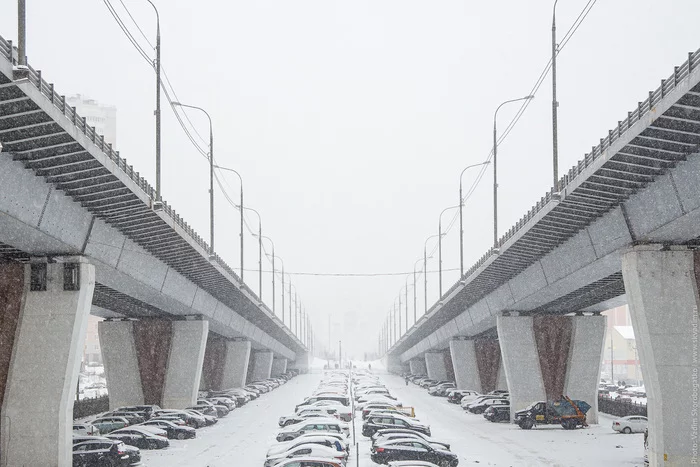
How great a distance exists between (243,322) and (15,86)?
6203 cm

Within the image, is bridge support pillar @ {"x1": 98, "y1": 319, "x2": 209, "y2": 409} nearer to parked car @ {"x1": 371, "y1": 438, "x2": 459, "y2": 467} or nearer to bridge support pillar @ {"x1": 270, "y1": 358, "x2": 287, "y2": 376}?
parked car @ {"x1": 371, "y1": 438, "x2": 459, "y2": 467}

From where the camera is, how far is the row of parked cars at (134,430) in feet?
103

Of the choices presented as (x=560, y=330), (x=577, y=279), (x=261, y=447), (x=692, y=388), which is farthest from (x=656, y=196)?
(x=560, y=330)

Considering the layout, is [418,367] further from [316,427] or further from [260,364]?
[316,427]

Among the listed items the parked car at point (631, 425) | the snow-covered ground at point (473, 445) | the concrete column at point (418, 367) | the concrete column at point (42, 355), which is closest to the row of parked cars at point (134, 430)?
the snow-covered ground at point (473, 445)

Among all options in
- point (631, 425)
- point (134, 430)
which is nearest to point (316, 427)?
point (134, 430)

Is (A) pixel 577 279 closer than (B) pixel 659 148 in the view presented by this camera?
No

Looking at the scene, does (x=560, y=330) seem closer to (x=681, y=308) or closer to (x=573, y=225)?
(x=573, y=225)

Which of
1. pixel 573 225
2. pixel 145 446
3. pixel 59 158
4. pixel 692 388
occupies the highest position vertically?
pixel 573 225

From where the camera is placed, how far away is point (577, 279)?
→ 38469 mm

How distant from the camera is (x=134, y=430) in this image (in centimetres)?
3878

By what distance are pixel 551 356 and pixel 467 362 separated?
2787 centimetres

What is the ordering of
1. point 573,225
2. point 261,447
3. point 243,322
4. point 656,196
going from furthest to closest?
1. point 243,322
2. point 261,447
3. point 573,225
4. point 656,196

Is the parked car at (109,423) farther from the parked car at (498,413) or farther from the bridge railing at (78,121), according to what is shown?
the parked car at (498,413)
